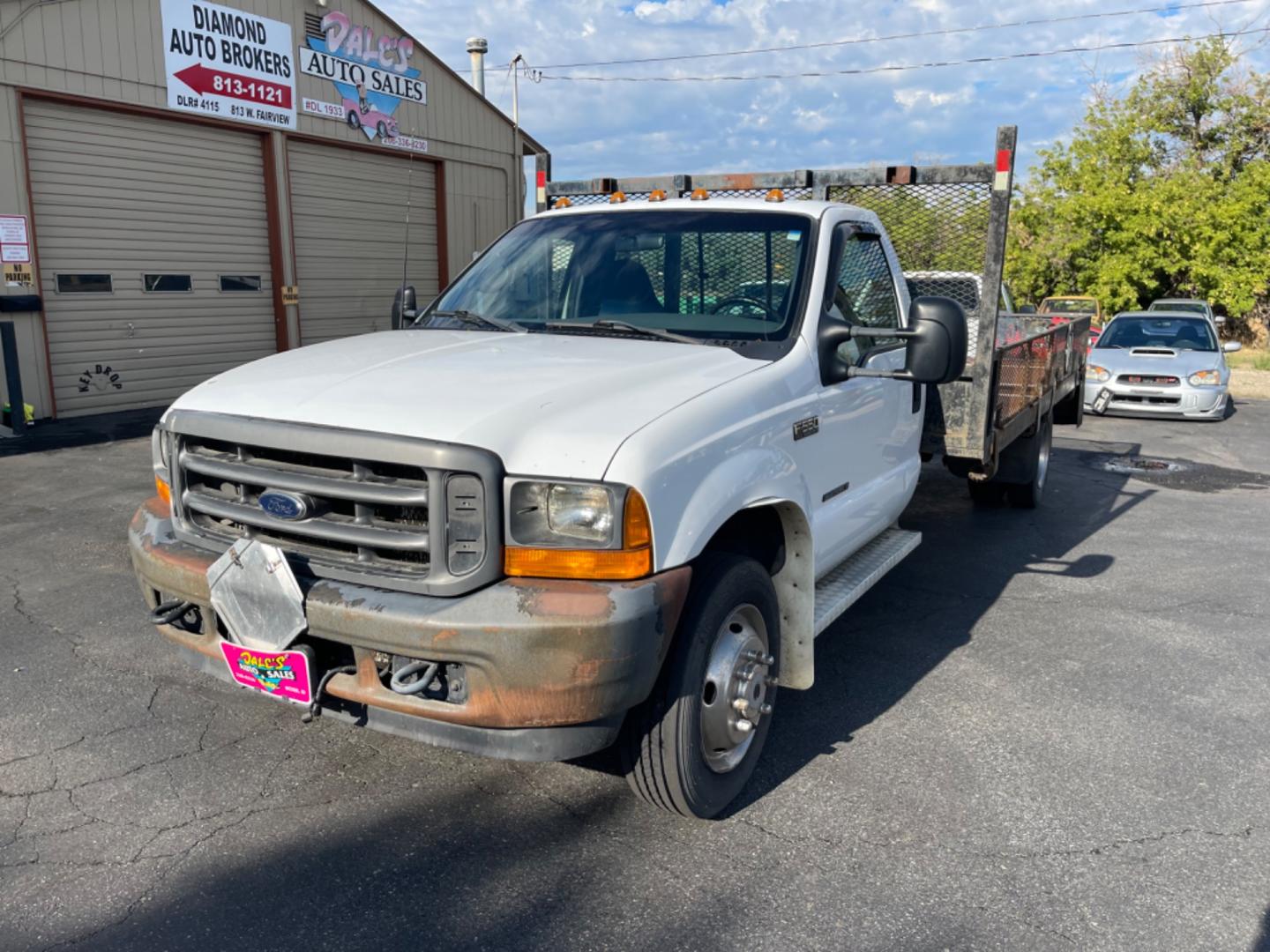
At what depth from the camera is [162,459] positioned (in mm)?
3545

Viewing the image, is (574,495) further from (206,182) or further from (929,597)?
(206,182)

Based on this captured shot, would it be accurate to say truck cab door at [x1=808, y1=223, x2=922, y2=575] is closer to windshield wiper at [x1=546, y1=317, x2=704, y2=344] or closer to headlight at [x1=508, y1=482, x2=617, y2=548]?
windshield wiper at [x1=546, y1=317, x2=704, y2=344]

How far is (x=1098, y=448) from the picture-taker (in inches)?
455

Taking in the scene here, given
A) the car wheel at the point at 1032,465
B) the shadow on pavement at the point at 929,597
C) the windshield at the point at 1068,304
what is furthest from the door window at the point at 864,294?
the windshield at the point at 1068,304

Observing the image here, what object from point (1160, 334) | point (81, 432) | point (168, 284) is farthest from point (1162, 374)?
point (81, 432)

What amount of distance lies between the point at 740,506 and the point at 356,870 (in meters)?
1.60

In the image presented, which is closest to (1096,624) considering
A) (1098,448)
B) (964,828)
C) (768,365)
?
(964,828)

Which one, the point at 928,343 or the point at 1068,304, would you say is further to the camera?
the point at 1068,304

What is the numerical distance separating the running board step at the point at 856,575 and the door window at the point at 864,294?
0.95 metres

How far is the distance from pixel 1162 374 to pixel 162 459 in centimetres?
1346

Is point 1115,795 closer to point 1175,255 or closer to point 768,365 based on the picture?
point 768,365

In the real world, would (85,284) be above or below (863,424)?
above

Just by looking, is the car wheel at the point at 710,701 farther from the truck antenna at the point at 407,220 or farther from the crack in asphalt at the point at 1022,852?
the truck antenna at the point at 407,220

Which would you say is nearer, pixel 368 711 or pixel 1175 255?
pixel 368 711
